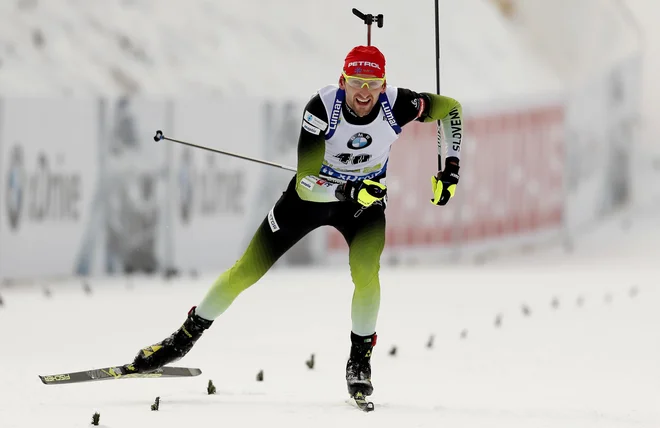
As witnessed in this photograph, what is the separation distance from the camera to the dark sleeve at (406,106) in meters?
6.96

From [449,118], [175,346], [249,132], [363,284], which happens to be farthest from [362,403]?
[249,132]

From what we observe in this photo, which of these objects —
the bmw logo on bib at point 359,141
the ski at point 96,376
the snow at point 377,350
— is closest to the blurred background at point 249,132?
the snow at point 377,350

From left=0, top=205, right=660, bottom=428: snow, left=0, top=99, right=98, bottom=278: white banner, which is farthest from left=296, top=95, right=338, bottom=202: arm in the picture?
left=0, top=99, right=98, bottom=278: white banner

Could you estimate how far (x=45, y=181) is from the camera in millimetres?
13211

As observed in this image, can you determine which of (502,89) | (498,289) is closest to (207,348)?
(498,289)

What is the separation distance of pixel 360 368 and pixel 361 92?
1.69 metres

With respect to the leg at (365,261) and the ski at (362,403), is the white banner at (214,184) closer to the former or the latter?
the leg at (365,261)

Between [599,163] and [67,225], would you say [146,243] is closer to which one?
[67,225]

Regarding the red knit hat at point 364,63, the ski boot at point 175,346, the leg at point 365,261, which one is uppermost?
the red knit hat at point 364,63

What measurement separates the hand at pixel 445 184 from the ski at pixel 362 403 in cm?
127

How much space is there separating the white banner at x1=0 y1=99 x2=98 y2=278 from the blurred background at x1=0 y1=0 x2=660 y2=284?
0.02 metres

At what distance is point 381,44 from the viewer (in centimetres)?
2061

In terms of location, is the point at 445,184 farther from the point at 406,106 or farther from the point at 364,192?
the point at 364,192

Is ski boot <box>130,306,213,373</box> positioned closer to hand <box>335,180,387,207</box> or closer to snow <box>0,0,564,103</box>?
hand <box>335,180,387,207</box>
